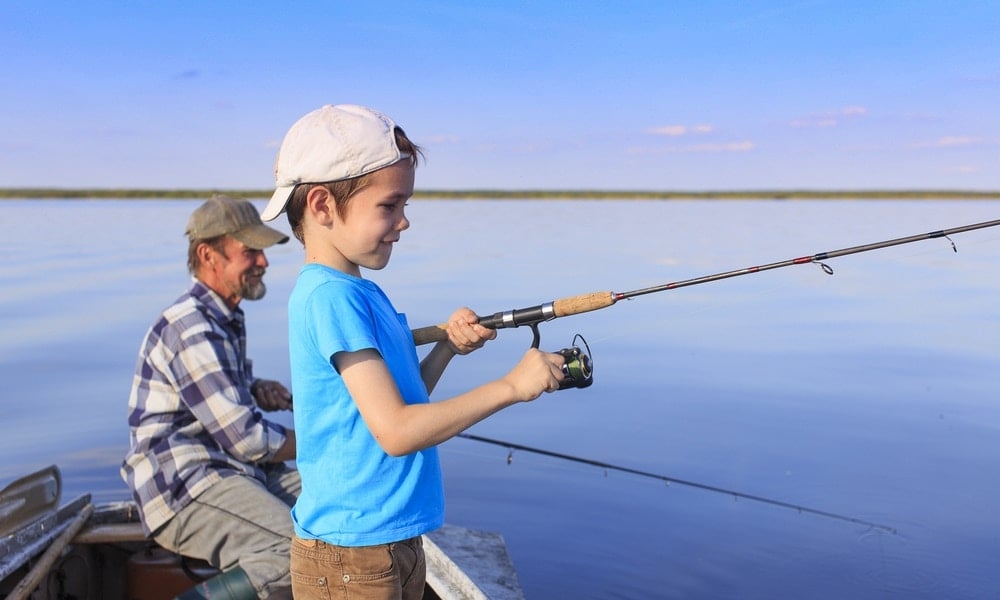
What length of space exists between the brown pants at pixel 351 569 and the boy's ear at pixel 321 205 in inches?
26.0

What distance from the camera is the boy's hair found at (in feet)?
6.66

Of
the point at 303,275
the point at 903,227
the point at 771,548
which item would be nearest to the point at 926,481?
the point at 771,548

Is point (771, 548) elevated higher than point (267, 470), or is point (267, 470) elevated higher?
point (267, 470)

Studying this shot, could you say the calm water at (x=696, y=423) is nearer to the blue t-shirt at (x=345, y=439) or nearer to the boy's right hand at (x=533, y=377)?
the blue t-shirt at (x=345, y=439)

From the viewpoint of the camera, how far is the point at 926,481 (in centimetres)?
618

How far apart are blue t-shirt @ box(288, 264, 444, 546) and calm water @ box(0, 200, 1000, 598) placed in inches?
118

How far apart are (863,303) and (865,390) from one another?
568 cm

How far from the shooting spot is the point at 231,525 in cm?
335

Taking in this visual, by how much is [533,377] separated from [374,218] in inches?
18.6

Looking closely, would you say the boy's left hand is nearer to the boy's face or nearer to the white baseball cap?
the boy's face

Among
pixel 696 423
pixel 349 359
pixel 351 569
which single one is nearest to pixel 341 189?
pixel 349 359

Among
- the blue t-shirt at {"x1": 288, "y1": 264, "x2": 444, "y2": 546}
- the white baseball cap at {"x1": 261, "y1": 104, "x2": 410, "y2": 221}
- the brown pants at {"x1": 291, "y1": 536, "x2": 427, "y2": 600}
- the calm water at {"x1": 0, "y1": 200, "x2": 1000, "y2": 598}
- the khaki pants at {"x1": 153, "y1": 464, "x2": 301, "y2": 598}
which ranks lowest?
the calm water at {"x1": 0, "y1": 200, "x2": 1000, "y2": 598}

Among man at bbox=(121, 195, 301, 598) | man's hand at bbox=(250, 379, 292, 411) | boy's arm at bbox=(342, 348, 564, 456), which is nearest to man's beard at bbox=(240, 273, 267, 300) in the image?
man at bbox=(121, 195, 301, 598)

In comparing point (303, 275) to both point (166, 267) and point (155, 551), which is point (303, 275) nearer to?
point (155, 551)
